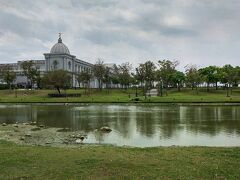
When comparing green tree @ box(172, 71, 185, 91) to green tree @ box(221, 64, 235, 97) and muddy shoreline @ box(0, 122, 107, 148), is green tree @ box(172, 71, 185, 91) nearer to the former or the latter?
green tree @ box(221, 64, 235, 97)

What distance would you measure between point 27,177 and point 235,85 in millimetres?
135267

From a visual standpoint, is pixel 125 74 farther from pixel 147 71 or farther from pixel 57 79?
pixel 57 79

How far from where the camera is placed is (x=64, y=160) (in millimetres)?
16062

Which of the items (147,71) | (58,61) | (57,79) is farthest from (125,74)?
(58,61)

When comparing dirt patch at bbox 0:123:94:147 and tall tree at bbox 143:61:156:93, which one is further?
tall tree at bbox 143:61:156:93

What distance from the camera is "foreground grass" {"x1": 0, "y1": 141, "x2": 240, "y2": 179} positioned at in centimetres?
1320

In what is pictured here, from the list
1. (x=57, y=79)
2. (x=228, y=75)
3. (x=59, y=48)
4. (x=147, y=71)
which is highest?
(x=59, y=48)

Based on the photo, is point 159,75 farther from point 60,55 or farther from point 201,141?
point 201,141

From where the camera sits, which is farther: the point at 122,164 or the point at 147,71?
the point at 147,71

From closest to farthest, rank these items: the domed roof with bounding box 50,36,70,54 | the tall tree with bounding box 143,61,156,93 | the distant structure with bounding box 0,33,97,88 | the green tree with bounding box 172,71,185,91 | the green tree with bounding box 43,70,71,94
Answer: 1. the green tree with bounding box 43,70,71,94
2. the tall tree with bounding box 143,61,156,93
3. the green tree with bounding box 172,71,185,91
4. the distant structure with bounding box 0,33,97,88
5. the domed roof with bounding box 50,36,70,54

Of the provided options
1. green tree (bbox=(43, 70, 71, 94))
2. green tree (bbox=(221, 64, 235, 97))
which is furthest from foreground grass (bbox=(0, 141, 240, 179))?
green tree (bbox=(221, 64, 235, 97))

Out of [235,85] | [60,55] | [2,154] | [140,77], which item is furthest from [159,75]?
[2,154]

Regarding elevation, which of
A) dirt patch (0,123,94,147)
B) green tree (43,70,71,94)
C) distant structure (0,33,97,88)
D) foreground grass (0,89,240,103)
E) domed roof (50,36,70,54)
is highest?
domed roof (50,36,70,54)

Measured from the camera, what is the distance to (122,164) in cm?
1487
